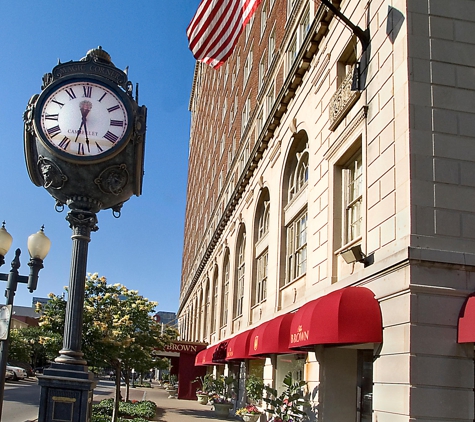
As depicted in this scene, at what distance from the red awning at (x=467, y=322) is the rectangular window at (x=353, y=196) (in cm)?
375

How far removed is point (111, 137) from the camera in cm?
659

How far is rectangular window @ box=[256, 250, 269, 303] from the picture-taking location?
83.3ft

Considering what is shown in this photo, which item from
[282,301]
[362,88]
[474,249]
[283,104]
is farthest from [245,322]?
[474,249]

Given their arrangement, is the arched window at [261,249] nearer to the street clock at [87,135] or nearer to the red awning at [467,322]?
the red awning at [467,322]

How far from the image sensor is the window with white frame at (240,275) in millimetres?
32000

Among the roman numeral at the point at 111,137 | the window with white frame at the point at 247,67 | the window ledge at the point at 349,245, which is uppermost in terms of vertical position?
the window with white frame at the point at 247,67

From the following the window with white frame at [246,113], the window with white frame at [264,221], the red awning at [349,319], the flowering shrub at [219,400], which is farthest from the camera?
the window with white frame at [246,113]

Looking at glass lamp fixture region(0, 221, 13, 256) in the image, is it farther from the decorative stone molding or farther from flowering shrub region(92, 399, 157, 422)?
flowering shrub region(92, 399, 157, 422)

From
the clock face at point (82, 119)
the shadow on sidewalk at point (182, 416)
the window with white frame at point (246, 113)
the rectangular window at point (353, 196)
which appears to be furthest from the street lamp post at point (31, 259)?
the window with white frame at point (246, 113)

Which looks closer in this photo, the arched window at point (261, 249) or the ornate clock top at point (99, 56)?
the ornate clock top at point (99, 56)

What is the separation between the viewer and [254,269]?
27.5 m

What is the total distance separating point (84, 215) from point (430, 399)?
632 centimetres

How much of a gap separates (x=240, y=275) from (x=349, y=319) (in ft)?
Result: 72.9

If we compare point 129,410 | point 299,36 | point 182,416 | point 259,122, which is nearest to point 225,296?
point 182,416
